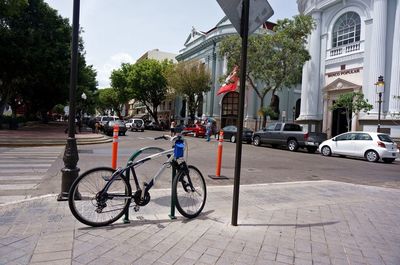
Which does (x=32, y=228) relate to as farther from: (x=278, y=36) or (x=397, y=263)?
A: (x=278, y=36)

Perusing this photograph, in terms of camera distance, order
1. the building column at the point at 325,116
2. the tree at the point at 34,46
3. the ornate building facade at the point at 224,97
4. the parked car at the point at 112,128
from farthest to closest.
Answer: the ornate building facade at the point at 224,97, the parked car at the point at 112,128, the building column at the point at 325,116, the tree at the point at 34,46

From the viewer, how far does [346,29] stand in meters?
27.5

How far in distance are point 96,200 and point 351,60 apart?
26668 millimetres

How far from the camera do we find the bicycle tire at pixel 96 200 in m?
4.29

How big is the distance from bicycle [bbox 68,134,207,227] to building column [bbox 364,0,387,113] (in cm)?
2272

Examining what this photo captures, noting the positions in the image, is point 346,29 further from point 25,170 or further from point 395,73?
point 25,170

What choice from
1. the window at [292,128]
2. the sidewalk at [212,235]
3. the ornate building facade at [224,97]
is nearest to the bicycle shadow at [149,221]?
the sidewalk at [212,235]

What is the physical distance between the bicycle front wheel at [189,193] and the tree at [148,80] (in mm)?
44193

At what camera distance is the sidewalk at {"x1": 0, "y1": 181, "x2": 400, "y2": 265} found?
359cm

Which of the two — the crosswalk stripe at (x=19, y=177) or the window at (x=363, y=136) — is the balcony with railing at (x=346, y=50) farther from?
the crosswalk stripe at (x=19, y=177)

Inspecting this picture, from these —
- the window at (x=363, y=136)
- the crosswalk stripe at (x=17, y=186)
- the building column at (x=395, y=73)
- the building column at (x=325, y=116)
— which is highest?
the building column at (x=395, y=73)

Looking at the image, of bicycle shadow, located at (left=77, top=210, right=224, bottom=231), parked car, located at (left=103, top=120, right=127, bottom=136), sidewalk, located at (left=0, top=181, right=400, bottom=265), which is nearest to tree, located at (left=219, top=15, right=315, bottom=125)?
parked car, located at (left=103, top=120, right=127, bottom=136)

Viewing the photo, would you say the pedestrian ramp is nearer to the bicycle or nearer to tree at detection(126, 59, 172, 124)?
the bicycle

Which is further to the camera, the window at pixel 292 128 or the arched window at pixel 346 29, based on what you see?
the arched window at pixel 346 29
